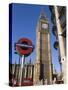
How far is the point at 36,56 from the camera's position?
133cm

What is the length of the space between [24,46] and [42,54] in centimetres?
11

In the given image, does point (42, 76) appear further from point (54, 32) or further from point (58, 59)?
point (54, 32)

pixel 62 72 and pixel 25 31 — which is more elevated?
pixel 25 31

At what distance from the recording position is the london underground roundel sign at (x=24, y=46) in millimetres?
1313

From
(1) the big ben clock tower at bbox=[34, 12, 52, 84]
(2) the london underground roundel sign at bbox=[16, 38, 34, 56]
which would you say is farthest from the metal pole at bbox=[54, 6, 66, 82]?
(2) the london underground roundel sign at bbox=[16, 38, 34, 56]

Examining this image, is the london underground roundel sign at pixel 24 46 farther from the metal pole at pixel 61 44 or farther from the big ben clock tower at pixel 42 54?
the metal pole at pixel 61 44

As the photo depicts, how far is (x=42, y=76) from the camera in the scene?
4.39 feet

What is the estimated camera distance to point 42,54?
1349 mm

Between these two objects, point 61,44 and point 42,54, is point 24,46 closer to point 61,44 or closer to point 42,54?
point 42,54

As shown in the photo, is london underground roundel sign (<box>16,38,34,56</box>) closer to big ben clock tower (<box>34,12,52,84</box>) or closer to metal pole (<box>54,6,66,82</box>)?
big ben clock tower (<box>34,12,52,84</box>)

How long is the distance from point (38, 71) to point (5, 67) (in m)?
0.19

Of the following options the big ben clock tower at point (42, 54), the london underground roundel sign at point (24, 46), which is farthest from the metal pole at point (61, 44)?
the london underground roundel sign at point (24, 46)

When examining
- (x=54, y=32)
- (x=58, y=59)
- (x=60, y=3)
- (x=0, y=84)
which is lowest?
(x=0, y=84)

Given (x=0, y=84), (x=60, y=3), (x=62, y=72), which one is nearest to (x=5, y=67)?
(x=0, y=84)
